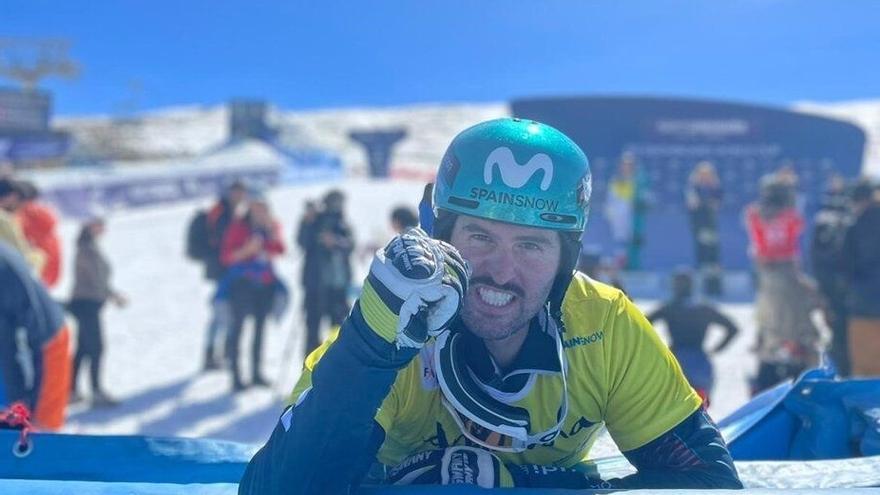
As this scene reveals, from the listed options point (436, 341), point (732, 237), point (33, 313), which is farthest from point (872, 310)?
point (732, 237)

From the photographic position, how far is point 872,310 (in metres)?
6.11

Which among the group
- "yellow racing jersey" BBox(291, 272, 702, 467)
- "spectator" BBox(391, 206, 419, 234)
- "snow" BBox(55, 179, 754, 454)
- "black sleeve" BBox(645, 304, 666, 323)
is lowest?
"snow" BBox(55, 179, 754, 454)

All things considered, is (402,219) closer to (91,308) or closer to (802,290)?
(91,308)

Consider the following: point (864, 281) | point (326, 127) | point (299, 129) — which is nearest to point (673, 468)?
point (864, 281)

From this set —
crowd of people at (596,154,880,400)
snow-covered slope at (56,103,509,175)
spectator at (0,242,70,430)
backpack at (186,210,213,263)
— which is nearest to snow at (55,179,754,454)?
crowd of people at (596,154,880,400)

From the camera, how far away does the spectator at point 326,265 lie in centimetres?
721

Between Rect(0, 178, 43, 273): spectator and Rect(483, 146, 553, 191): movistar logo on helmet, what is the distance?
3.84 m

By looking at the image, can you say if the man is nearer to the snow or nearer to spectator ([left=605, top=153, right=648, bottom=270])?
the snow

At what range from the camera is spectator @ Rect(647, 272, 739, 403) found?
537 centimetres

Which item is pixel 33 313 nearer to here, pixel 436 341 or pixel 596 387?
pixel 436 341

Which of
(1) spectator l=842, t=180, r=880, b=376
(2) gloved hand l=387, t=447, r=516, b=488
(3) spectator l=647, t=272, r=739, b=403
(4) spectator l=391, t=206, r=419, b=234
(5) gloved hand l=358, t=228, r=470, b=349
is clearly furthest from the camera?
(4) spectator l=391, t=206, r=419, b=234

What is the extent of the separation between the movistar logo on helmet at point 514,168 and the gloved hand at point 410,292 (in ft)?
1.61

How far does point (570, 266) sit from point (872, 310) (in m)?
4.68

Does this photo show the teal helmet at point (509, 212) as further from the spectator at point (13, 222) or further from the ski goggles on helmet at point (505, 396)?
the spectator at point (13, 222)
